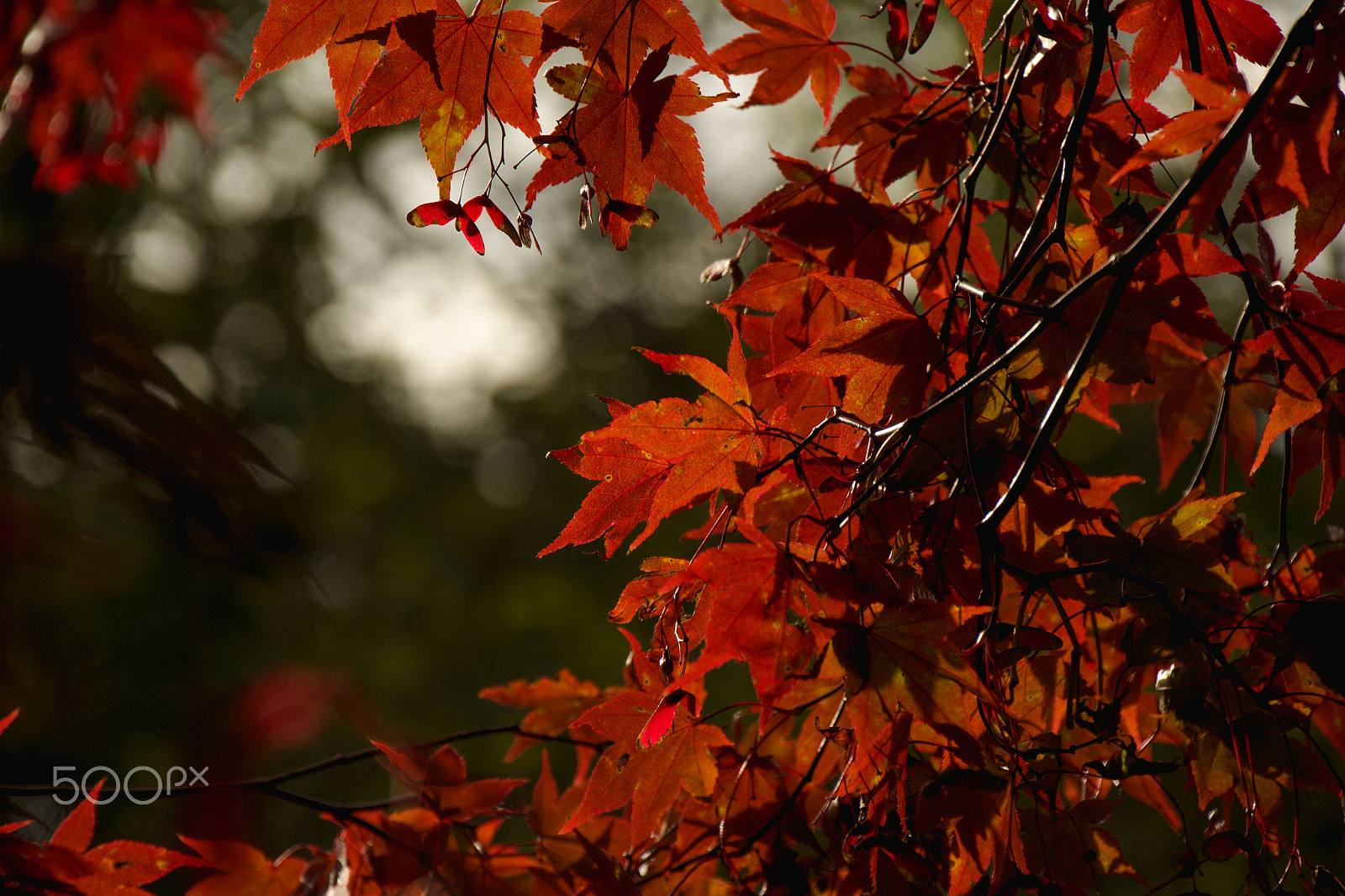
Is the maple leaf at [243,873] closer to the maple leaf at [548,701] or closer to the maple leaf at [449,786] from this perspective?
the maple leaf at [449,786]

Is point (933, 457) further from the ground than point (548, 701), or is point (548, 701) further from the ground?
point (548, 701)

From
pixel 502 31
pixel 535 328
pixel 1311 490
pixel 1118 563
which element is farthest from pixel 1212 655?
pixel 535 328

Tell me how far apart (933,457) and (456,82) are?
0.61 meters

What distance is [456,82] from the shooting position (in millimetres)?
956

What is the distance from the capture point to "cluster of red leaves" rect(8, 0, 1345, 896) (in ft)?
2.60

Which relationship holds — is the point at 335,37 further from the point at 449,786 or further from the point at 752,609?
the point at 449,786

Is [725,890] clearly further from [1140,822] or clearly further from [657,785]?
[1140,822]

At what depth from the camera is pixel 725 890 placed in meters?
1.13

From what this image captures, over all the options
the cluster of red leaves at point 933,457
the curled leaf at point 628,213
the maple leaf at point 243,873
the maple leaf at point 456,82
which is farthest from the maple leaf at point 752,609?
the maple leaf at point 243,873

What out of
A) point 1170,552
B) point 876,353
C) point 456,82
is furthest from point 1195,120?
point 456,82

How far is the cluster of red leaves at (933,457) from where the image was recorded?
79 cm

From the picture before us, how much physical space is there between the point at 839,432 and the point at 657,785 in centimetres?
43

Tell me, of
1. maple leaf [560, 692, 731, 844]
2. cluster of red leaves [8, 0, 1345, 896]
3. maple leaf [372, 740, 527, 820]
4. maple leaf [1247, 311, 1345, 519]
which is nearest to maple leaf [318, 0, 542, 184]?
cluster of red leaves [8, 0, 1345, 896]

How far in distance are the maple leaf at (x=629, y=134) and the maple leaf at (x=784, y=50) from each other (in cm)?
16
